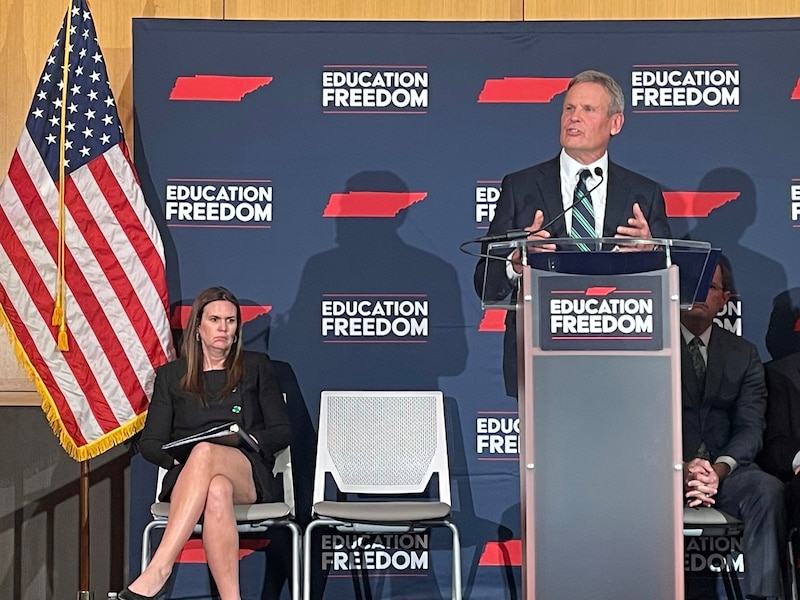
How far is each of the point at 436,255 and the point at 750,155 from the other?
4.72 feet

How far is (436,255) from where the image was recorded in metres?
4.96

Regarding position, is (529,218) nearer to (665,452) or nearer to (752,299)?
(752,299)

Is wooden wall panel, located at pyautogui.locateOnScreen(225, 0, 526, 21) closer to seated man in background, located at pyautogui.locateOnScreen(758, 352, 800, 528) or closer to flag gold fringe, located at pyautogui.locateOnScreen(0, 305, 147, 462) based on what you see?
flag gold fringe, located at pyautogui.locateOnScreen(0, 305, 147, 462)

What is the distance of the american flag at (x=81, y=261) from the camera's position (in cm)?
460

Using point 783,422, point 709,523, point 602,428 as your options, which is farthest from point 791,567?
point 602,428

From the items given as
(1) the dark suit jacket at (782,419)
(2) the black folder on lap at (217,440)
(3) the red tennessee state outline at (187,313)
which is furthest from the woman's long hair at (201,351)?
(1) the dark suit jacket at (782,419)

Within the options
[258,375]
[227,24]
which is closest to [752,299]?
[258,375]

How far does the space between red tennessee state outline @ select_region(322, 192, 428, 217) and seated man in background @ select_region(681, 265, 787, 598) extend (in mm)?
1283

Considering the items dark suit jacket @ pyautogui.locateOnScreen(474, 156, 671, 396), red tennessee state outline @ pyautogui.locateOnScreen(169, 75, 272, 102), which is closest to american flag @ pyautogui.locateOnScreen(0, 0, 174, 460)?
red tennessee state outline @ pyautogui.locateOnScreen(169, 75, 272, 102)

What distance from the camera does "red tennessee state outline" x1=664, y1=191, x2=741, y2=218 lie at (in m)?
4.95

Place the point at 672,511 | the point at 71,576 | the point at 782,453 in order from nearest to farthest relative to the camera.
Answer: the point at 672,511, the point at 782,453, the point at 71,576

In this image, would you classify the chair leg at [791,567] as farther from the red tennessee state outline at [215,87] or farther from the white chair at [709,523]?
the red tennessee state outline at [215,87]

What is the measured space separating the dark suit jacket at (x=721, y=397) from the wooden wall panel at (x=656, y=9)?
5.21 ft

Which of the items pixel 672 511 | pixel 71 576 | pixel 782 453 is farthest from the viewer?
pixel 71 576
